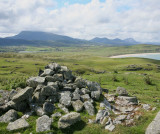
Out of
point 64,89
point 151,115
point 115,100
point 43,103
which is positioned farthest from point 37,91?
point 151,115

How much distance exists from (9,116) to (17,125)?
255cm

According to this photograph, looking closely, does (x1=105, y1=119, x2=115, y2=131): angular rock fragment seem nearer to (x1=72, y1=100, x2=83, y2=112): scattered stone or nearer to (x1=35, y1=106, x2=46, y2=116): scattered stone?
(x1=72, y1=100, x2=83, y2=112): scattered stone

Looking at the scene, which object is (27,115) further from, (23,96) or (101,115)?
(101,115)

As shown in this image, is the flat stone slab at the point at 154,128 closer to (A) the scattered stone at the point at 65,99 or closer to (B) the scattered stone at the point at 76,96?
(B) the scattered stone at the point at 76,96

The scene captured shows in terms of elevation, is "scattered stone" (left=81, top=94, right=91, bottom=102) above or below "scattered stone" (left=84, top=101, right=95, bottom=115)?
above

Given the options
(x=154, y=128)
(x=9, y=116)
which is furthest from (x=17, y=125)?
(x=154, y=128)

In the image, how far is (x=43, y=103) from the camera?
76.9 ft

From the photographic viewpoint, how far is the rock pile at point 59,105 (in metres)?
18.8

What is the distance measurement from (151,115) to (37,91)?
20095mm

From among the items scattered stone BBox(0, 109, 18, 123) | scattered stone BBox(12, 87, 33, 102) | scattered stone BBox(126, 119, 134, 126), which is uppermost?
scattered stone BBox(12, 87, 33, 102)

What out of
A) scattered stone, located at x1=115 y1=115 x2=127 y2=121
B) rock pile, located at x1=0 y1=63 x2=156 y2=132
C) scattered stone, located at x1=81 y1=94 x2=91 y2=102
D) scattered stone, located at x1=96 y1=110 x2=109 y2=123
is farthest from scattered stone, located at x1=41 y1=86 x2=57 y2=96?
scattered stone, located at x1=115 y1=115 x2=127 y2=121

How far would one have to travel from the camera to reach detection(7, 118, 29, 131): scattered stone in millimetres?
17362

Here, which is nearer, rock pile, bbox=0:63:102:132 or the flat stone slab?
the flat stone slab

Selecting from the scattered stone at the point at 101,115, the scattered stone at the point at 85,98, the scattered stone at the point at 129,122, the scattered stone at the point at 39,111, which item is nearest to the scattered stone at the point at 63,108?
the scattered stone at the point at 39,111
